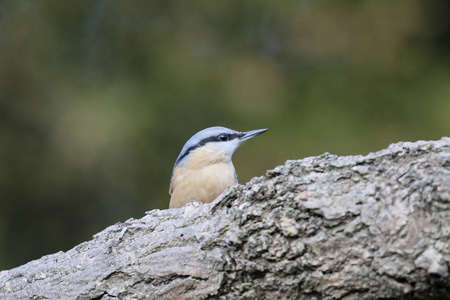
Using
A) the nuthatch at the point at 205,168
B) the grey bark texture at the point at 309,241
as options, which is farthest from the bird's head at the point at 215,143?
the grey bark texture at the point at 309,241

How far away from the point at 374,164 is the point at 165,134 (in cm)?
303

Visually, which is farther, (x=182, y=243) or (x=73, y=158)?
(x=73, y=158)

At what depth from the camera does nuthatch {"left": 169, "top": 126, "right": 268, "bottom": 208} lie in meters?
3.33

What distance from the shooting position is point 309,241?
1708mm

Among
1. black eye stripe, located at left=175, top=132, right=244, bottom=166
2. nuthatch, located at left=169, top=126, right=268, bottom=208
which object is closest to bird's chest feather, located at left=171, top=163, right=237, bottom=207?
nuthatch, located at left=169, top=126, right=268, bottom=208

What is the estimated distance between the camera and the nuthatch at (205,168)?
333cm

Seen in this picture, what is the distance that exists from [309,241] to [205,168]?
181cm

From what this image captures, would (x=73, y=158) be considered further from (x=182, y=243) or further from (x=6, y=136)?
(x=182, y=243)

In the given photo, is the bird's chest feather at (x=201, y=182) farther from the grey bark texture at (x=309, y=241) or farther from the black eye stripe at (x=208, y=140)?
the grey bark texture at (x=309, y=241)

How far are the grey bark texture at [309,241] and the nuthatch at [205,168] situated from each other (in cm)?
112

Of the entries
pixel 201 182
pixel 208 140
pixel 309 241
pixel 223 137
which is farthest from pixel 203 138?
pixel 309 241

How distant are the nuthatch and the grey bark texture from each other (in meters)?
1.12

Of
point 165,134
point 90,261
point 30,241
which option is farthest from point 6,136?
point 90,261

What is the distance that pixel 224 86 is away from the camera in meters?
4.65
